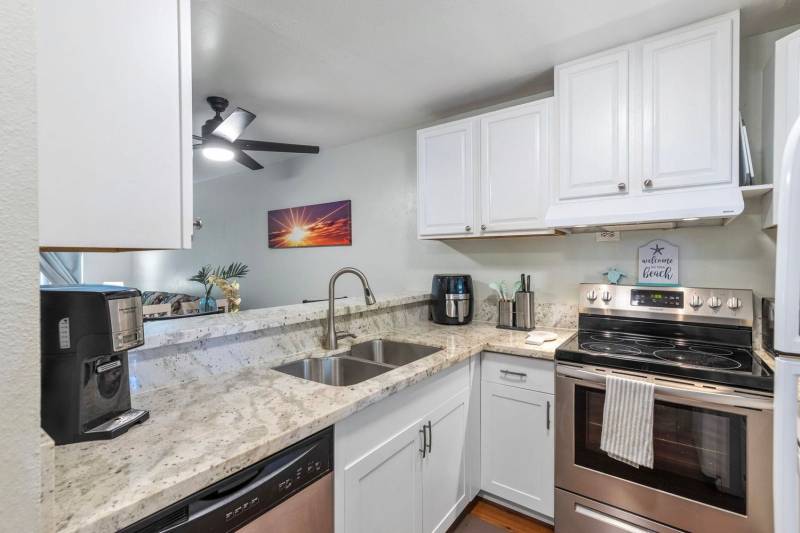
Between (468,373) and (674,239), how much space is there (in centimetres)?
125

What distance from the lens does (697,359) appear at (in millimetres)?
1550

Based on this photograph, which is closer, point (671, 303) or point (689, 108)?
point (689, 108)

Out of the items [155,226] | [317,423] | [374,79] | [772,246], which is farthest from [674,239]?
[155,226]

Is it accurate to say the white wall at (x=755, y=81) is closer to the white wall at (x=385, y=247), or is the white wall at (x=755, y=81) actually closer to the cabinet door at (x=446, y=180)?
the white wall at (x=385, y=247)

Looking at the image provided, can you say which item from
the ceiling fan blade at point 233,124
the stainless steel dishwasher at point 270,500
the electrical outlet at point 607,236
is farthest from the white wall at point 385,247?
the stainless steel dishwasher at point 270,500

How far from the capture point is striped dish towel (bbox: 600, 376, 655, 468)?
4.80 ft

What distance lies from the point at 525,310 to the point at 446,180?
919 mm

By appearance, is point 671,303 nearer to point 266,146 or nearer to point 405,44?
point 405,44

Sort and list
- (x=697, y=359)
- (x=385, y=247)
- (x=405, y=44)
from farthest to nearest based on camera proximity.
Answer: (x=385, y=247) < (x=405, y=44) < (x=697, y=359)

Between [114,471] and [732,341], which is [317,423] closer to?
[114,471]

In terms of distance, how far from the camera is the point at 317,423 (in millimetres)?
1019

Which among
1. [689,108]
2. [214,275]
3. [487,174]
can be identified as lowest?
[214,275]

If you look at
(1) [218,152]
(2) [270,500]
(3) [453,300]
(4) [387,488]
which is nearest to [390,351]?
(3) [453,300]

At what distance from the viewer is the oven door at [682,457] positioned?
131 cm
